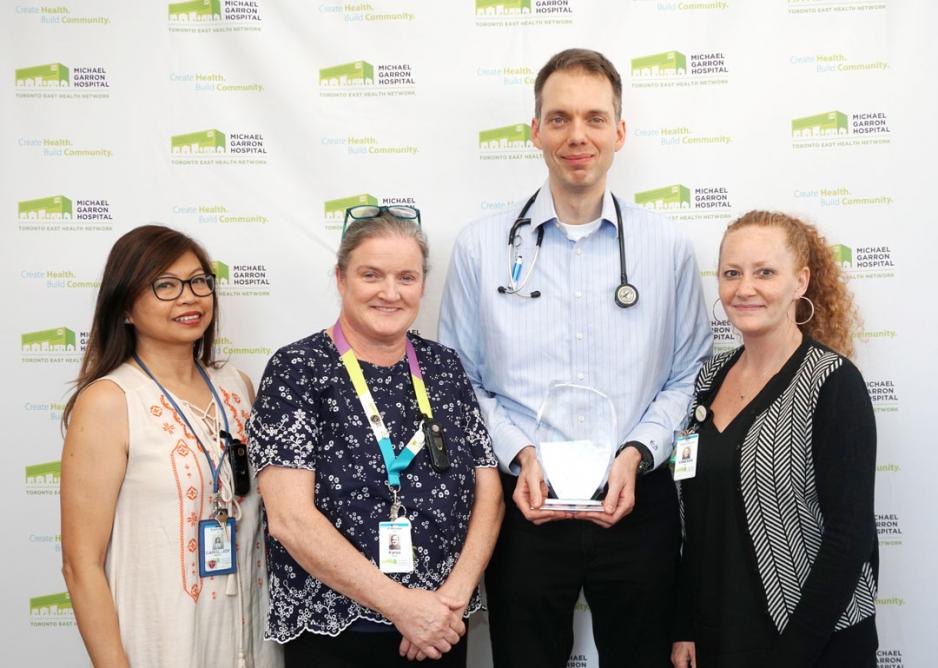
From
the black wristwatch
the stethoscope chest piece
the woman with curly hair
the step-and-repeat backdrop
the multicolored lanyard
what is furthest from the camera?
the step-and-repeat backdrop

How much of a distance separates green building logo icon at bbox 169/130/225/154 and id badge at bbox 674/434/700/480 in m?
1.87

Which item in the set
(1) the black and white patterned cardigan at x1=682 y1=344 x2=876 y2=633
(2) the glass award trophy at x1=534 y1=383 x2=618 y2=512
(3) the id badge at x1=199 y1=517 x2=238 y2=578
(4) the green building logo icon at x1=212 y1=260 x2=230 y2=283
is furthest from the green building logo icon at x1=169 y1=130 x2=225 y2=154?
(1) the black and white patterned cardigan at x1=682 y1=344 x2=876 y2=633

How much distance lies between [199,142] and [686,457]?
1.98 m

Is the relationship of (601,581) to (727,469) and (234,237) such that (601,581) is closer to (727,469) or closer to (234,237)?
(727,469)

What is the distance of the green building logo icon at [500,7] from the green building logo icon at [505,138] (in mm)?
402

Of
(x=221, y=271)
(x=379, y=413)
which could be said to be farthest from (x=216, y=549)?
(x=221, y=271)

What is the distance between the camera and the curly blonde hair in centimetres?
203

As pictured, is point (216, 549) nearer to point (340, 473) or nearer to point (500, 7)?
point (340, 473)

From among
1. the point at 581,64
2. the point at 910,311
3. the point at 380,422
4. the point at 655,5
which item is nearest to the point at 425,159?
the point at 581,64

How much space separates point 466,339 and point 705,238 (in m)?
0.99

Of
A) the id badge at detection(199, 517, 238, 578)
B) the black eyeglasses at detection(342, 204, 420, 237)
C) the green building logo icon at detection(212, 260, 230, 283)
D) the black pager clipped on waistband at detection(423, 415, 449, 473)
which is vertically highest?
the black eyeglasses at detection(342, 204, 420, 237)

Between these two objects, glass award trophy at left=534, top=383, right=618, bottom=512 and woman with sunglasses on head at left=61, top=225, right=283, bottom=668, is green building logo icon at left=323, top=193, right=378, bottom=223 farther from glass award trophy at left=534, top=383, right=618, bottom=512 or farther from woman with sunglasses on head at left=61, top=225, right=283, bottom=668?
glass award trophy at left=534, top=383, right=618, bottom=512

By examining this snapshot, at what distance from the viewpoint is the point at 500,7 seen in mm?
2734

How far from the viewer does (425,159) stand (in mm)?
2768
